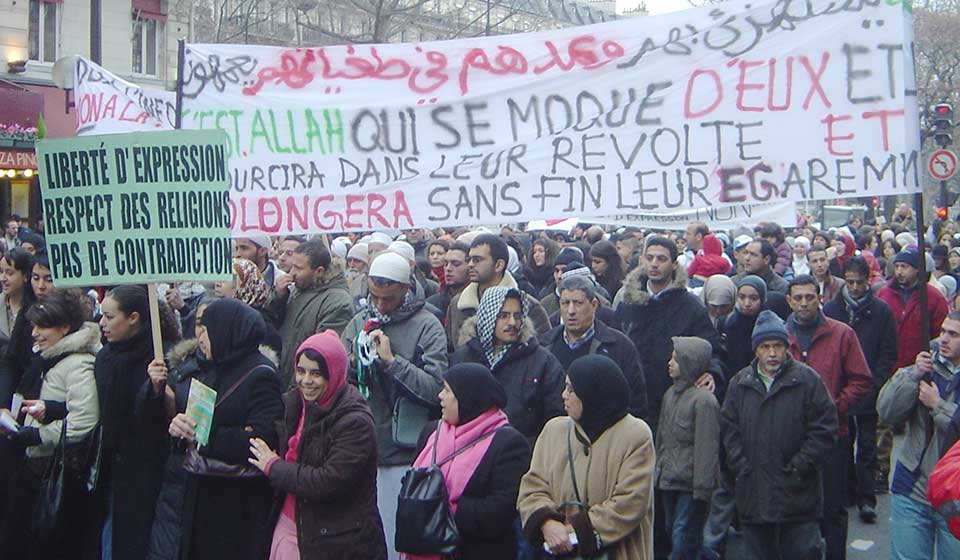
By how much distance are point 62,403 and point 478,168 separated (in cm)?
248

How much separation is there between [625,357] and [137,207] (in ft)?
8.92

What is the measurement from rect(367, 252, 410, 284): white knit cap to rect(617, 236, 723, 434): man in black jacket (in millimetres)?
1773

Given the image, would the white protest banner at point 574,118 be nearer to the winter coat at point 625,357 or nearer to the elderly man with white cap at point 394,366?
the elderly man with white cap at point 394,366

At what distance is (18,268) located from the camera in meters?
7.22

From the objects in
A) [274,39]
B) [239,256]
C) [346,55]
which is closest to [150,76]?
[274,39]

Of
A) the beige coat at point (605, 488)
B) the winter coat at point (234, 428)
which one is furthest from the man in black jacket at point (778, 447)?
the winter coat at point (234, 428)

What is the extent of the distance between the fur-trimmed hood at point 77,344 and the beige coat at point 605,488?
2.57 m

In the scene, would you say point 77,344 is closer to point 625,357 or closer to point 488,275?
point 488,275

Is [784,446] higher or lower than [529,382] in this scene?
lower

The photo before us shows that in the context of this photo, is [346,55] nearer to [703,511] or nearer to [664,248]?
[664,248]

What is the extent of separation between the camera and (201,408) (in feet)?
16.8

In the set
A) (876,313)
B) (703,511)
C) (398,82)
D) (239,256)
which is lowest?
(703,511)

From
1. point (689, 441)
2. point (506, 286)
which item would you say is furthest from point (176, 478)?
point (689, 441)

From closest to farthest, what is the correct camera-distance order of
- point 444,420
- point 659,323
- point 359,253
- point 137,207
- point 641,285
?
point 444,420, point 137,207, point 659,323, point 641,285, point 359,253
